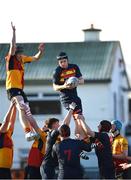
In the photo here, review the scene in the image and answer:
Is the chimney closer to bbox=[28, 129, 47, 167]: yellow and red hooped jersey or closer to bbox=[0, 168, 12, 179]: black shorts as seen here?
bbox=[28, 129, 47, 167]: yellow and red hooped jersey

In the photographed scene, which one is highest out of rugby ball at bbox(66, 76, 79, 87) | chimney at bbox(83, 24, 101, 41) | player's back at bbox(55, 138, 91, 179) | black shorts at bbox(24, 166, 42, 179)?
chimney at bbox(83, 24, 101, 41)

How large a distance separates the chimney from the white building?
86 centimetres

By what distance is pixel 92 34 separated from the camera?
59812 millimetres

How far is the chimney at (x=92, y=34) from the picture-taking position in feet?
195

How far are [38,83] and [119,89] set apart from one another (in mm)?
6478

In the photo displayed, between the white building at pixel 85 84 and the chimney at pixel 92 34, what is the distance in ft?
2.82

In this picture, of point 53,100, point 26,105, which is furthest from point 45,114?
point 26,105

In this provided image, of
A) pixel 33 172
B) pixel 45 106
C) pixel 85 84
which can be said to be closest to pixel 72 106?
pixel 33 172

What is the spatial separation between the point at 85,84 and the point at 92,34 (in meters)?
7.05

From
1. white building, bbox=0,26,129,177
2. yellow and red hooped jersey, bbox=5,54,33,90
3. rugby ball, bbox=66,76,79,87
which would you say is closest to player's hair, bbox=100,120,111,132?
rugby ball, bbox=66,76,79,87

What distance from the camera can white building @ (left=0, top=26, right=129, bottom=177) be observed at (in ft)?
174

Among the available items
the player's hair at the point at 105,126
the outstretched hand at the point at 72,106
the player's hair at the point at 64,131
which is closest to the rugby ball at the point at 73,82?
the outstretched hand at the point at 72,106

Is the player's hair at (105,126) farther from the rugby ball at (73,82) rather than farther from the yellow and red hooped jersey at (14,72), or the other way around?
the yellow and red hooped jersey at (14,72)

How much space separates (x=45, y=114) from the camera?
179 feet
